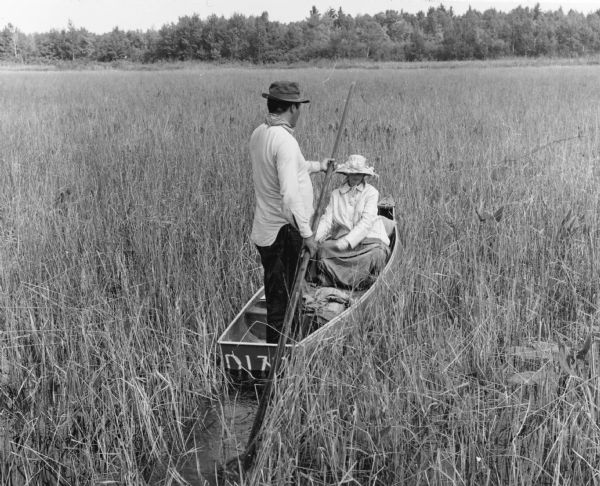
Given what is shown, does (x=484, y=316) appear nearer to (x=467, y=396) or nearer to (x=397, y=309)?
(x=397, y=309)

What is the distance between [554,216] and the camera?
4805mm

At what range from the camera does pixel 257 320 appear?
4070 millimetres

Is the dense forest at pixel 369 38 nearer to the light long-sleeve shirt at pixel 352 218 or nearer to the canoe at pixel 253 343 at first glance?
the light long-sleeve shirt at pixel 352 218

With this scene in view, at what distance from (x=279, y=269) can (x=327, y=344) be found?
68 centimetres

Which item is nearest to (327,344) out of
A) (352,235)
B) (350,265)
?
(350,265)

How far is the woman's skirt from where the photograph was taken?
4.24 m

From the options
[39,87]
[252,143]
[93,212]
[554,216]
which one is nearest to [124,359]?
[252,143]

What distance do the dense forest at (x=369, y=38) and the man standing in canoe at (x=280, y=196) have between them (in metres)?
26.3

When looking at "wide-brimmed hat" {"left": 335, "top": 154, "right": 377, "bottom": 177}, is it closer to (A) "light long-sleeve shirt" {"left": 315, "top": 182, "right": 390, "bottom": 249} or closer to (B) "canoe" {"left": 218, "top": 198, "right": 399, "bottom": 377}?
(A) "light long-sleeve shirt" {"left": 315, "top": 182, "right": 390, "bottom": 249}

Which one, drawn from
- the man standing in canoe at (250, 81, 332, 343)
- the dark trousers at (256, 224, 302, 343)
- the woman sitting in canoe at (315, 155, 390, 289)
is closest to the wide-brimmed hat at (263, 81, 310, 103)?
the man standing in canoe at (250, 81, 332, 343)

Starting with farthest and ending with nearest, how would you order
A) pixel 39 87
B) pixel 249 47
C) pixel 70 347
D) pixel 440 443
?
pixel 249 47 < pixel 39 87 < pixel 70 347 < pixel 440 443

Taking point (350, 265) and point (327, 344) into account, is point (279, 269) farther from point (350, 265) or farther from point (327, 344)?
point (350, 265)

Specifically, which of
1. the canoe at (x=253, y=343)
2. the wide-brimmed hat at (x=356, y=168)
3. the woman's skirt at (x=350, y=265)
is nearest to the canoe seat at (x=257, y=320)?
the canoe at (x=253, y=343)

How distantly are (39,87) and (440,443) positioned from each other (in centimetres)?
1738
